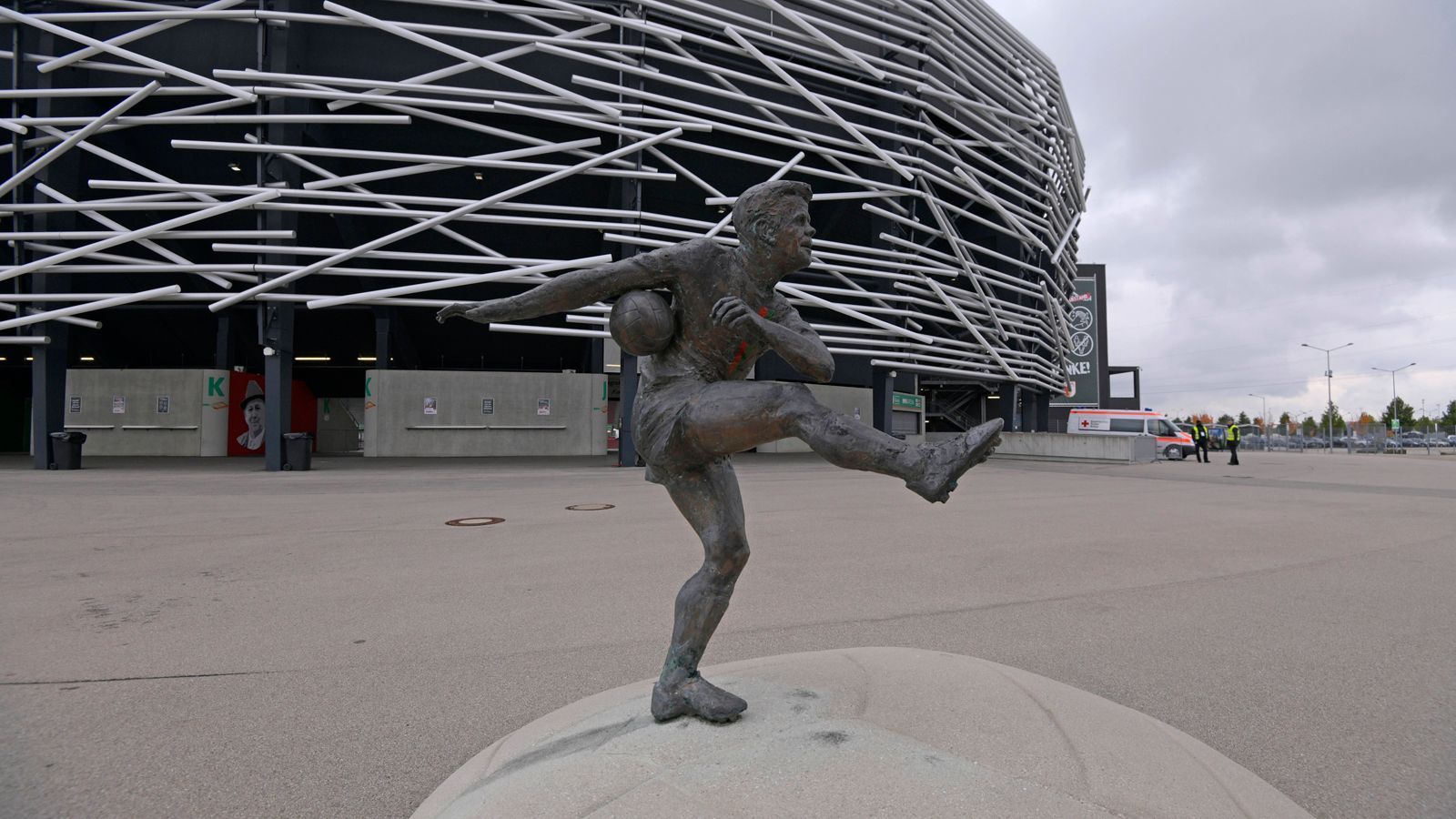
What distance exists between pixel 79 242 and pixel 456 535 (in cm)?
1687

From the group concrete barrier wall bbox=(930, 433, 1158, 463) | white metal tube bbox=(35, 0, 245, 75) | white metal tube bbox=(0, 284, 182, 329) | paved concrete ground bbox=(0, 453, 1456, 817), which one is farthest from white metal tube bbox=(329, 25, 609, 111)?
concrete barrier wall bbox=(930, 433, 1158, 463)

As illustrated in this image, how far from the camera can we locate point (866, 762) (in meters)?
2.19

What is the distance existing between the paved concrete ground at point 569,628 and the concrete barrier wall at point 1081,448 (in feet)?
45.1

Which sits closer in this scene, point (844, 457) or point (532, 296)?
point (844, 457)

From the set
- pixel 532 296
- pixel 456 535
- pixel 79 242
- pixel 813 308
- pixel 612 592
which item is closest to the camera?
pixel 532 296

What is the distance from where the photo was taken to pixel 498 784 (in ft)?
7.43

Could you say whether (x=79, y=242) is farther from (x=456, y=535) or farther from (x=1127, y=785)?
(x=1127, y=785)

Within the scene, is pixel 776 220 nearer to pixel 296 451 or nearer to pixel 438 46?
pixel 438 46

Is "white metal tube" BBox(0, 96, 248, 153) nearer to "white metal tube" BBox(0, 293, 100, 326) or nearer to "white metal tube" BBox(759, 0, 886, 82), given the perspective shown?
"white metal tube" BBox(0, 293, 100, 326)

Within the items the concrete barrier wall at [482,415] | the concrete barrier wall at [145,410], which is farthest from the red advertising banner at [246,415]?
the concrete barrier wall at [482,415]

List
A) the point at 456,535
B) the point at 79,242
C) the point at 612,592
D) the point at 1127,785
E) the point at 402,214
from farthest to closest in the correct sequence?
the point at 79,242 < the point at 402,214 < the point at 456,535 < the point at 612,592 < the point at 1127,785

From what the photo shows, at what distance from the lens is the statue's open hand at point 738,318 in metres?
2.23

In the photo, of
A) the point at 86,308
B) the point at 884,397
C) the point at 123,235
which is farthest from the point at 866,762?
the point at 884,397

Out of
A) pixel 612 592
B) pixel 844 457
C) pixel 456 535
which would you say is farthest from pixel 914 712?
pixel 456 535
